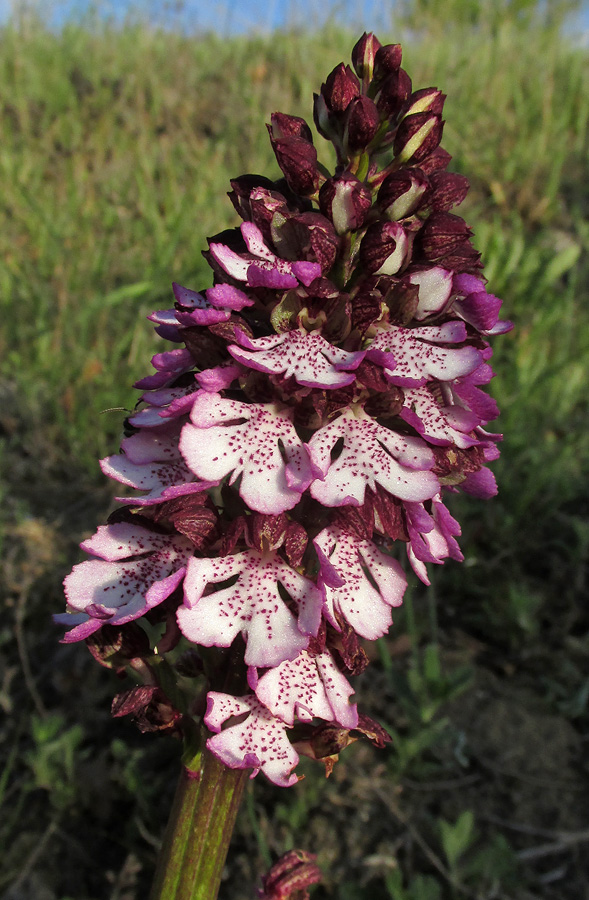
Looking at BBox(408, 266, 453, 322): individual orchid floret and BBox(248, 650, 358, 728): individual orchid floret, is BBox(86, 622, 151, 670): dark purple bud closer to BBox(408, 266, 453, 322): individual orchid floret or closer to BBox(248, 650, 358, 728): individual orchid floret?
BBox(248, 650, 358, 728): individual orchid floret

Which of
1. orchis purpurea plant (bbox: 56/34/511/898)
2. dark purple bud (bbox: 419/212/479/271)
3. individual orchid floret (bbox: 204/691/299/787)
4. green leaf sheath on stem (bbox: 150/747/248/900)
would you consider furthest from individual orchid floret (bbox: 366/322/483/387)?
green leaf sheath on stem (bbox: 150/747/248/900)

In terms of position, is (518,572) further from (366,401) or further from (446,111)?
(446,111)

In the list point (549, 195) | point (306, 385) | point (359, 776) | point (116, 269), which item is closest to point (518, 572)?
point (359, 776)

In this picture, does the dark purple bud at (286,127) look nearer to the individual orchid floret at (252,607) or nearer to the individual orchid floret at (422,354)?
the individual orchid floret at (422,354)

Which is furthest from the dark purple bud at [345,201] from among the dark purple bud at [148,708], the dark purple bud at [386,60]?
the dark purple bud at [148,708]

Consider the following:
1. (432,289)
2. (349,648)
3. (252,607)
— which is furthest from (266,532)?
(432,289)

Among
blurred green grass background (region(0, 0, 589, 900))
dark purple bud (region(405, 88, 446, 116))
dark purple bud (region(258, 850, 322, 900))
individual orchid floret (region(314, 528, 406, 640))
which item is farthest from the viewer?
blurred green grass background (region(0, 0, 589, 900))

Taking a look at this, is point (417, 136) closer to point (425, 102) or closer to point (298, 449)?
point (425, 102)
